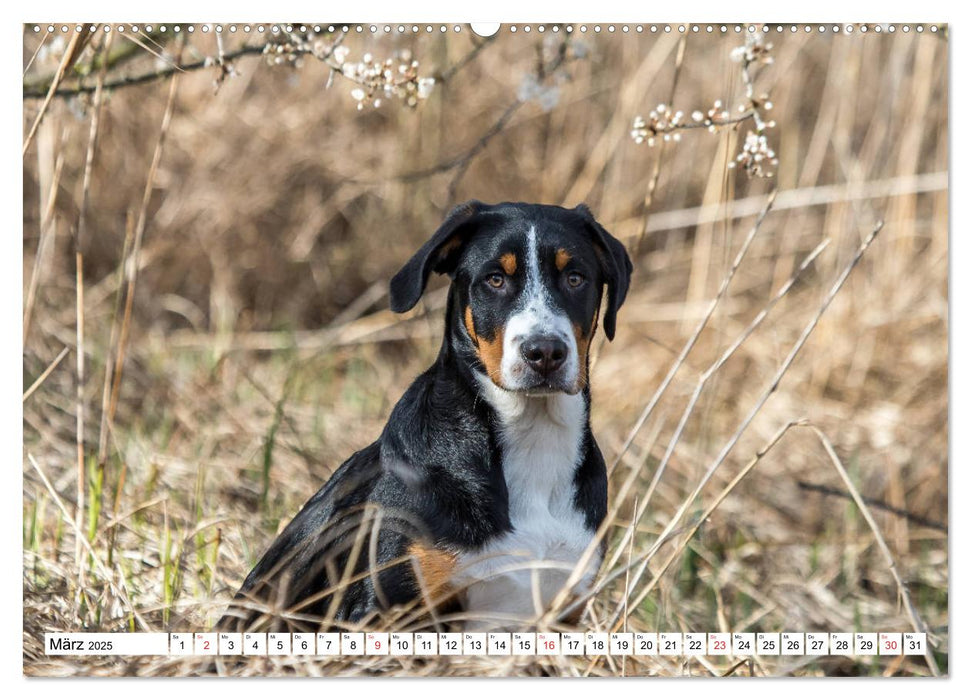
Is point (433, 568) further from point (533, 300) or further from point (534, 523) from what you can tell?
point (533, 300)

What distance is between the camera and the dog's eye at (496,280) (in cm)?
340

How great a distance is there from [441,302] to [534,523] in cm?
228

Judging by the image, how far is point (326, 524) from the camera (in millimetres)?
3529

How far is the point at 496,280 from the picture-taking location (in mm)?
3408

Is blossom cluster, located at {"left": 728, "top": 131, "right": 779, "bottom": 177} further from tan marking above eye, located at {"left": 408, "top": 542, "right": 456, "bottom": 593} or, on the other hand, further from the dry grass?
tan marking above eye, located at {"left": 408, "top": 542, "right": 456, "bottom": 593}

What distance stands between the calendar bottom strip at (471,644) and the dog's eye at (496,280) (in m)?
1.02

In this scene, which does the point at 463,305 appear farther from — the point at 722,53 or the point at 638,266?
the point at 638,266

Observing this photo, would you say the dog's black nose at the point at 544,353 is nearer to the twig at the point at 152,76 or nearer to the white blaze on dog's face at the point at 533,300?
the white blaze on dog's face at the point at 533,300

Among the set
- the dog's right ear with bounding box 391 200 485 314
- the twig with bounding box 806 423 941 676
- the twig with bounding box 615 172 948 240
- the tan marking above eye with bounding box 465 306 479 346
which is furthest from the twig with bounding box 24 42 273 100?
the twig with bounding box 806 423 941 676

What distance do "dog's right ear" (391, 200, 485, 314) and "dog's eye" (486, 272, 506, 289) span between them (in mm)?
184

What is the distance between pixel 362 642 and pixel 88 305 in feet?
9.24

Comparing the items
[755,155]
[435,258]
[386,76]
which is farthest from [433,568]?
[755,155]

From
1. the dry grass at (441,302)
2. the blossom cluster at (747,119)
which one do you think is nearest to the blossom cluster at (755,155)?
the blossom cluster at (747,119)

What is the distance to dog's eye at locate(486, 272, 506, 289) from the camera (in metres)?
3.40
